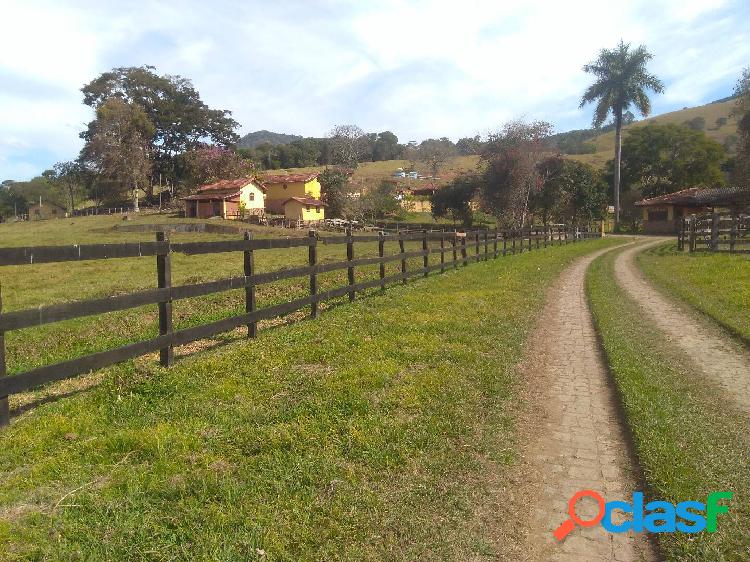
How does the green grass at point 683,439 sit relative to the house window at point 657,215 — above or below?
below

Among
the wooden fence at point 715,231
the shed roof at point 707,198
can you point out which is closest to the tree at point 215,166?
the shed roof at point 707,198

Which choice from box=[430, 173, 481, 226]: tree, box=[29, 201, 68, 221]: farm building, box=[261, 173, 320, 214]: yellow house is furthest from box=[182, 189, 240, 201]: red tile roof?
box=[29, 201, 68, 221]: farm building

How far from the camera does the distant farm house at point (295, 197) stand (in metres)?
56.4

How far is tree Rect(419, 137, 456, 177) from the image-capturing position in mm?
106625

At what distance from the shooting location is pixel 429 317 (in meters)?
8.31

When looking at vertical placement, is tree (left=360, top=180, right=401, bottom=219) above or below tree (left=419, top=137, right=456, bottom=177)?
below

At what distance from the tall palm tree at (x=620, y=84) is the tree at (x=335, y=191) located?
28493mm

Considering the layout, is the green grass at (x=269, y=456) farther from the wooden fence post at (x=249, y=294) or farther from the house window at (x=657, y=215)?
the house window at (x=657, y=215)

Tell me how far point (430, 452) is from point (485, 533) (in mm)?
918

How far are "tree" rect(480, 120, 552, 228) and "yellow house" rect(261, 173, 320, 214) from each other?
67.8 ft

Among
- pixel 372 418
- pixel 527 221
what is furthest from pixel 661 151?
pixel 372 418

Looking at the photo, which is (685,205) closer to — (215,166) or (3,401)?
(215,166)

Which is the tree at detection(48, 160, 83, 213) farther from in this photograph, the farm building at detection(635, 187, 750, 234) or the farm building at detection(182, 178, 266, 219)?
the farm building at detection(635, 187, 750, 234)

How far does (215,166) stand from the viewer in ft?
227
